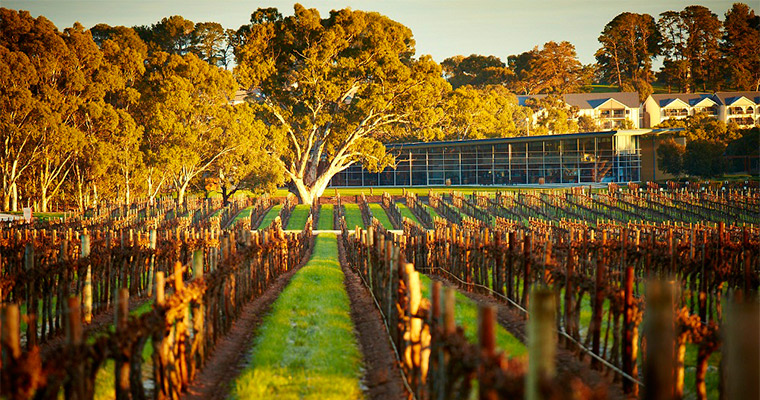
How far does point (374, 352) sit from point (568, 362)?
138 inches

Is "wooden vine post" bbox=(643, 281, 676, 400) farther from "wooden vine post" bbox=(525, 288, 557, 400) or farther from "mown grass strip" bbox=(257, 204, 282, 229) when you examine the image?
"mown grass strip" bbox=(257, 204, 282, 229)

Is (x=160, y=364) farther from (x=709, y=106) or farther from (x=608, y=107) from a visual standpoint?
(x=709, y=106)

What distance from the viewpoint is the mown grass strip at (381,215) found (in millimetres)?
53638

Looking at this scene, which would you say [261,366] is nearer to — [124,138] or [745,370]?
[745,370]

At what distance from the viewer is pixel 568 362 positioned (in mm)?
13977

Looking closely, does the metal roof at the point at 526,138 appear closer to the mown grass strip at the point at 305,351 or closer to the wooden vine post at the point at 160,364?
the mown grass strip at the point at 305,351

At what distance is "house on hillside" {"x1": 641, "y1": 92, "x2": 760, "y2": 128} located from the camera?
136 m

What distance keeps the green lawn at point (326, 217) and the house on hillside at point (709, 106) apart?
85.1 m

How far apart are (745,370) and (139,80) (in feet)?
188

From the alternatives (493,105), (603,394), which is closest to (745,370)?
(603,394)

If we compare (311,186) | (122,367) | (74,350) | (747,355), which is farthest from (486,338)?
(311,186)

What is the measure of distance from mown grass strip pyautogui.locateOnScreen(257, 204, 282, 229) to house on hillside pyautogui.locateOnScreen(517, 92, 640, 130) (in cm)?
8277

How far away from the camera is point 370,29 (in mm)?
69188

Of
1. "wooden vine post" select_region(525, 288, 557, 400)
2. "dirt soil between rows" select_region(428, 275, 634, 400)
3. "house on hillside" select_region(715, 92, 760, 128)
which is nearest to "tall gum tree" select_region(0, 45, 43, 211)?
"dirt soil between rows" select_region(428, 275, 634, 400)
